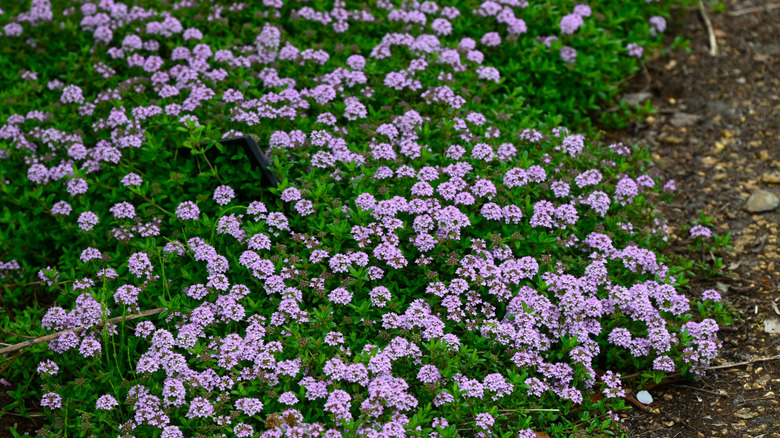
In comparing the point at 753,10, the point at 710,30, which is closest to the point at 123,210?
the point at 710,30

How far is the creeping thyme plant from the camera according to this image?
4547mm

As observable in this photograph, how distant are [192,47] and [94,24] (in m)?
1.07

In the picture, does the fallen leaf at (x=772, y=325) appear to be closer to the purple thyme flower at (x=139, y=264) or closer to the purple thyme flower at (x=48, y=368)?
the purple thyme flower at (x=139, y=264)

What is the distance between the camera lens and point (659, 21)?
324 inches

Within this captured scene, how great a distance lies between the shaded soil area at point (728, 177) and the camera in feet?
16.1

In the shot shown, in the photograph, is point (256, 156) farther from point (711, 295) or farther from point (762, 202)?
point (762, 202)

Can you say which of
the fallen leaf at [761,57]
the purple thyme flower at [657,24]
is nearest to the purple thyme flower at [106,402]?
the purple thyme flower at [657,24]

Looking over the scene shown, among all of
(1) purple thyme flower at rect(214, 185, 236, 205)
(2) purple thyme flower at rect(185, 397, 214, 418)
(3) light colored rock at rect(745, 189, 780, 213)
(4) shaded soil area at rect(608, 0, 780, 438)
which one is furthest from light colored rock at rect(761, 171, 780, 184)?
(2) purple thyme flower at rect(185, 397, 214, 418)

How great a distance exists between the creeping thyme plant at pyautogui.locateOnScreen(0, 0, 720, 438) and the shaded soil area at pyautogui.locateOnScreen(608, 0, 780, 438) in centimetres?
31

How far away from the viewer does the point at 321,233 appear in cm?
521

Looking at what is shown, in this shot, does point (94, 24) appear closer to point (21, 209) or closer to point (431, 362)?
point (21, 209)

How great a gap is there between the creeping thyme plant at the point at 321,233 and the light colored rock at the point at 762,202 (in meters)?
0.83

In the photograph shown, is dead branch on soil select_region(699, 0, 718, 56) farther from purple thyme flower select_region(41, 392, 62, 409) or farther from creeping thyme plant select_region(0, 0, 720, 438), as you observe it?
purple thyme flower select_region(41, 392, 62, 409)

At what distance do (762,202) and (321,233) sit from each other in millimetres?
3881
